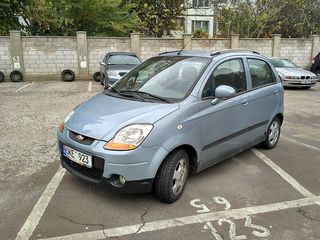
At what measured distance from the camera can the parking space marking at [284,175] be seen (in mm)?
3639

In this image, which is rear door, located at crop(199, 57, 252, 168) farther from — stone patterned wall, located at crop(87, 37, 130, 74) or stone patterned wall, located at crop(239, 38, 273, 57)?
stone patterned wall, located at crop(239, 38, 273, 57)

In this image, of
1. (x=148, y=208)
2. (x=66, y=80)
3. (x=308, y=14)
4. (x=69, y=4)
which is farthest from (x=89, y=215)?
(x=308, y=14)

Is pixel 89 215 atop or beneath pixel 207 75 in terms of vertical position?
beneath

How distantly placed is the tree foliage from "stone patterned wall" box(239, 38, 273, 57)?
4.46m

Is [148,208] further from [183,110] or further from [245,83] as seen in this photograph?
[245,83]

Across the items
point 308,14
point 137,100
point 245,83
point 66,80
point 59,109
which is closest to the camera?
point 137,100

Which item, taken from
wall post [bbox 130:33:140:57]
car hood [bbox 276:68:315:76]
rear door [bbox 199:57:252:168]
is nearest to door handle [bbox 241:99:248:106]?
rear door [bbox 199:57:252:168]

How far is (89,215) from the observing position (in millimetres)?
3004

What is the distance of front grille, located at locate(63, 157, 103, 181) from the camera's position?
10.00ft

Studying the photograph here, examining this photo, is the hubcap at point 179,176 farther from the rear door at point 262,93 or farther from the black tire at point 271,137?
the black tire at point 271,137

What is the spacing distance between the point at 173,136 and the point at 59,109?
19.8 ft

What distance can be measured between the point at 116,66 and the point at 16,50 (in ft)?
23.5

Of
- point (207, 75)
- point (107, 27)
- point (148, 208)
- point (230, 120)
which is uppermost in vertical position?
point (107, 27)

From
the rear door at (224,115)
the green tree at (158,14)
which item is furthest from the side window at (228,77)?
the green tree at (158,14)
